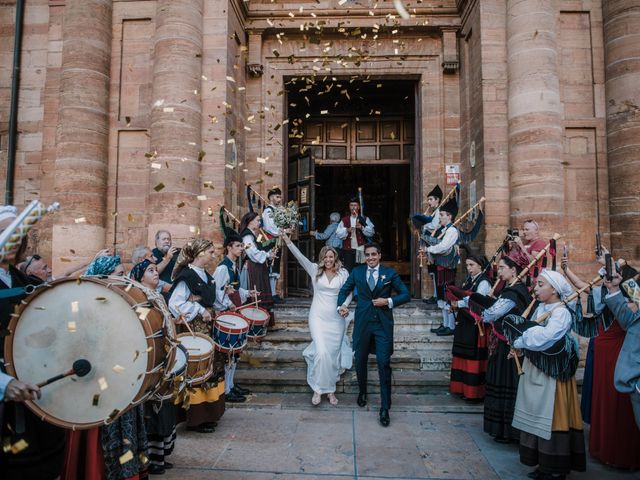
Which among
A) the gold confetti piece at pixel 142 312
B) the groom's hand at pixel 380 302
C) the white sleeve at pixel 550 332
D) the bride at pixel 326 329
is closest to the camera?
the gold confetti piece at pixel 142 312

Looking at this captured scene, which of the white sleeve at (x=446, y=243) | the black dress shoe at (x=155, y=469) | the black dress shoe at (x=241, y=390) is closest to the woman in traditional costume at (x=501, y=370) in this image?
the white sleeve at (x=446, y=243)

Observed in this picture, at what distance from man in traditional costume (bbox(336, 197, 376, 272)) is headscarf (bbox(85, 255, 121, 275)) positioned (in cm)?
638

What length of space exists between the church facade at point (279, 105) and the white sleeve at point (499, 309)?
3.85m

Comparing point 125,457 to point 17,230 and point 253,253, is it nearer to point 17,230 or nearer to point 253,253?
point 17,230

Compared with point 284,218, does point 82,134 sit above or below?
above

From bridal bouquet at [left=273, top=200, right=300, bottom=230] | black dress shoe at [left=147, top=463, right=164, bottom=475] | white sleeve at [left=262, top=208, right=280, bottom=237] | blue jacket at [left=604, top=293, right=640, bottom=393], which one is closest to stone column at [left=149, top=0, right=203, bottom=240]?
white sleeve at [left=262, top=208, right=280, bottom=237]

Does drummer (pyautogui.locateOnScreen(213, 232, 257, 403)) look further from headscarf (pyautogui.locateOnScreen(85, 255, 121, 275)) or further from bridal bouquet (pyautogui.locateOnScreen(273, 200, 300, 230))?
headscarf (pyautogui.locateOnScreen(85, 255, 121, 275))

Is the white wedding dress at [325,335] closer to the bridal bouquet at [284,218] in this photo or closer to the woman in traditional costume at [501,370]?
the bridal bouquet at [284,218]

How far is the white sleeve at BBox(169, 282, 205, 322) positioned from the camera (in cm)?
464

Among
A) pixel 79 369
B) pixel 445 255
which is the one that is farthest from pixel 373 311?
pixel 79 369

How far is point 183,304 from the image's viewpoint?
4711mm

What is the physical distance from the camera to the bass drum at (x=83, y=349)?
8.52 feet

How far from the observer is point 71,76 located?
8.77m

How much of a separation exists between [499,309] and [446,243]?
303 cm
